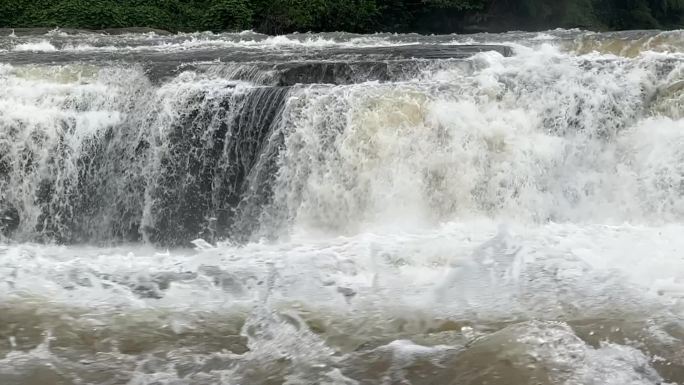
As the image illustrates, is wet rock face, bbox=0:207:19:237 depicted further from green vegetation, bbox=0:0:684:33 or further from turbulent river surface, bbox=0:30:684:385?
green vegetation, bbox=0:0:684:33

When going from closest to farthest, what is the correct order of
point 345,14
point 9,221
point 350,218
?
point 350,218 < point 9,221 < point 345,14

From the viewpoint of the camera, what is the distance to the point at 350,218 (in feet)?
20.5

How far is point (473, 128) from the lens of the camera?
20.5 ft

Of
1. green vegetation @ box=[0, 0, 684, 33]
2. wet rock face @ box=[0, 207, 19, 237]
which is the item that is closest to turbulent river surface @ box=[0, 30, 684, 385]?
wet rock face @ box=[0, 207, 19, 237]

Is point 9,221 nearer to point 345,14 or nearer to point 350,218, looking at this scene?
point 350,218

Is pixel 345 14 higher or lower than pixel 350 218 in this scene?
higher

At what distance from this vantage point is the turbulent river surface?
336cm

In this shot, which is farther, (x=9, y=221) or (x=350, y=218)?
(x=9, y=221)

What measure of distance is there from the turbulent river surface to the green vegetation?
373 inches

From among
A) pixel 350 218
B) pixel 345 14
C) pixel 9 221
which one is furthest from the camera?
pixel 345 14

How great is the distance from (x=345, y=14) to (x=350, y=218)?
14.1m

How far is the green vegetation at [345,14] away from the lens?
693 inches

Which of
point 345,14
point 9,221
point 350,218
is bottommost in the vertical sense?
point 9,221

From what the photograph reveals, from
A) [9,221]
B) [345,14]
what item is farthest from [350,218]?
[345,14]
